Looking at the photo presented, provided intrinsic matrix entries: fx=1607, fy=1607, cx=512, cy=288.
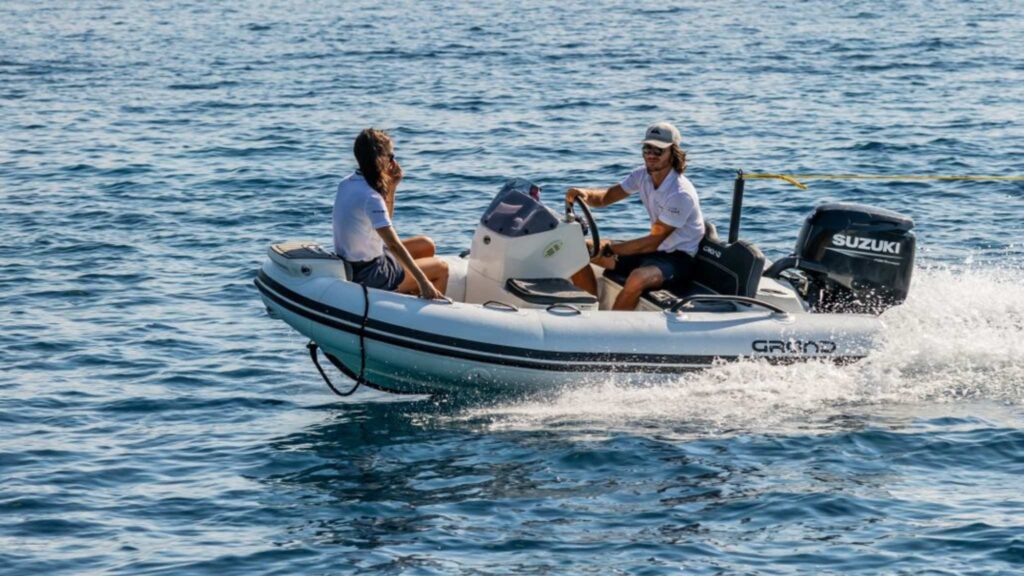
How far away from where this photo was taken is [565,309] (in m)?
9.59

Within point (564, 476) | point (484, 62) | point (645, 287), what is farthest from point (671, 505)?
point (484, 62)

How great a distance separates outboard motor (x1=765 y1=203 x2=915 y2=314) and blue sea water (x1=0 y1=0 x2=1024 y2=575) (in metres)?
0.27

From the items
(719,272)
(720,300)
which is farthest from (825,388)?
(719,272)

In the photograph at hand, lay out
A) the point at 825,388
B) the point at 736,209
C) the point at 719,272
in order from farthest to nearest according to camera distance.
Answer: the point at 736,209 < the point at 719,272 < the point at 825,388

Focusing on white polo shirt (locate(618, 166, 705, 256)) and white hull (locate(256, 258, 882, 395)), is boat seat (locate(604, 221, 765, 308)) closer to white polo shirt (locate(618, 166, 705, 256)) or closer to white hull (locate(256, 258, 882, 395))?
white polo shirt (locate(618, 166, 705, 256))

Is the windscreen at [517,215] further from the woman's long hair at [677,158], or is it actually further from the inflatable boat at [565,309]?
the woman's long hair at [677,158]

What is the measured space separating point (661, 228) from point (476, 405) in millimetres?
1615

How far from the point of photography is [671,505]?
802cm

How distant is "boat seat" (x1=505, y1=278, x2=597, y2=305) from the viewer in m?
9.75

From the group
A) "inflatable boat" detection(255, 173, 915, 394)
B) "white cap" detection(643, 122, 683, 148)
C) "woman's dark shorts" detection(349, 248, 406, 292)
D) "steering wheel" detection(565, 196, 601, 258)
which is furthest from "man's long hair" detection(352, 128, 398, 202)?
"white cap" detection(643, 122, 683, 148)

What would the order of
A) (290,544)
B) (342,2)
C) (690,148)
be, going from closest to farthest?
(290,544) < (690,148) < (342,2)

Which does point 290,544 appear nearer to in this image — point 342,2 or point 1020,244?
point 1020,244

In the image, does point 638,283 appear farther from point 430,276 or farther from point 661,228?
point 430,276

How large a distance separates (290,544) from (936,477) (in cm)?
338
